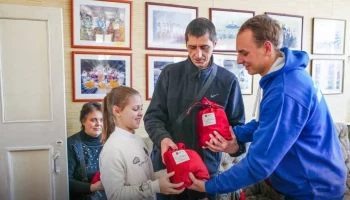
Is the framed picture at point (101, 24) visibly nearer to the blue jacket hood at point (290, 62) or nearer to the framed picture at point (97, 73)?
the framed picture at point (97, 73)

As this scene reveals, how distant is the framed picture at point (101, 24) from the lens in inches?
97.6

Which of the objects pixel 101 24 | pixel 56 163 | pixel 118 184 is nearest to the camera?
pixel 118 184

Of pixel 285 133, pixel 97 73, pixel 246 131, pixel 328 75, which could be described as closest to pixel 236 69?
pixel 328 75

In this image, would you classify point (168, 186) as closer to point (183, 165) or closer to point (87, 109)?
point (183, 165)

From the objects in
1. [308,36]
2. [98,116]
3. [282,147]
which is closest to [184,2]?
[98,116]

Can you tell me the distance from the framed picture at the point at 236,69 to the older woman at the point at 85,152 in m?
1.46

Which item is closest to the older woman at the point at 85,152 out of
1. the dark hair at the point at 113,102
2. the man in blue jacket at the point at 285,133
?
the dark hair at the point at 113,102

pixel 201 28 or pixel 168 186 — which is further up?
pixel 201 28

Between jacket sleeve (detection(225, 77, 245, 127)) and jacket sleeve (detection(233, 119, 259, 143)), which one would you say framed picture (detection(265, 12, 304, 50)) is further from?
jacket sleeve (detection(233, 119, 259, 143))

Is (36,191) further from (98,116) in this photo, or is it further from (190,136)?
(190,136)

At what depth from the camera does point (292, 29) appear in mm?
3330

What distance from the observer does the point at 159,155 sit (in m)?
1.59

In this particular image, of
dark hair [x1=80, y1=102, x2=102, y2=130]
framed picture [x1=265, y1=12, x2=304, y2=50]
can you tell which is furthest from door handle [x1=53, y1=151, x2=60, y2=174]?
framed picture [x1=265, y1=12, x2=304, y2=50]

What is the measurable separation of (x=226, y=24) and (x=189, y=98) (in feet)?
5.99
